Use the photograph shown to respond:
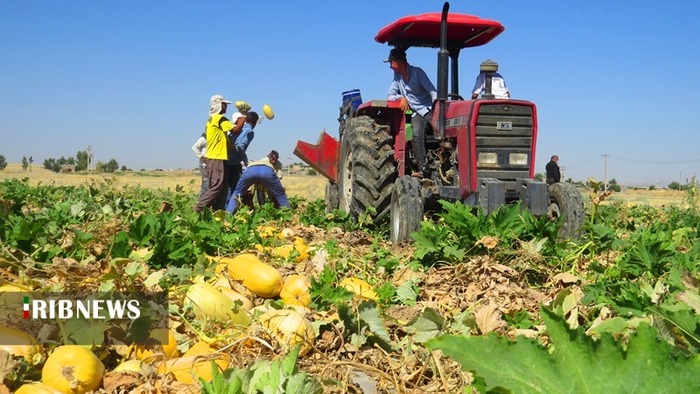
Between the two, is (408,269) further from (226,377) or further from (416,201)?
(226,377)

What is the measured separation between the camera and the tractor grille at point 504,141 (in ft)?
23.9

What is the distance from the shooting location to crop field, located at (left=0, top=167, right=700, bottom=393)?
1547 millimetres

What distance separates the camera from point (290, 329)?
3.08 meters

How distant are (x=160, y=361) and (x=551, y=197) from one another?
5.31m

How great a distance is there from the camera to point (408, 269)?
5031 millimetres

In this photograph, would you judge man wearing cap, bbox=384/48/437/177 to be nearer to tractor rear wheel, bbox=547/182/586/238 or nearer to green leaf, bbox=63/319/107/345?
tractor rear wheel, bbox=547/182/586/238

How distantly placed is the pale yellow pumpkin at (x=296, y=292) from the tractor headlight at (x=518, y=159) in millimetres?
4029

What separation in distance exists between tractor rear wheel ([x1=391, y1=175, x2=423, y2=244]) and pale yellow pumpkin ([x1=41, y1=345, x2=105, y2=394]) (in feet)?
14.9

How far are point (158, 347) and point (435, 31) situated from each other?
21.6 ft

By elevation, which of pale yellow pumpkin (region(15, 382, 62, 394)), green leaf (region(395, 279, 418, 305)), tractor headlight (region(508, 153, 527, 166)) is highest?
tractor headlight (region(508, 153, 527, 166))

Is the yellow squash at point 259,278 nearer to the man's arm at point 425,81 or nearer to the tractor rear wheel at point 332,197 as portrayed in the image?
the man's arm at point 425,81

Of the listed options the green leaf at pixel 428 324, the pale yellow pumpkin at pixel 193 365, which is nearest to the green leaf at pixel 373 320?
the green leaf at pixel 428 324

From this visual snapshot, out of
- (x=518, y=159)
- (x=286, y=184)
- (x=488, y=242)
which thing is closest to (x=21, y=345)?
(x=488, y=242)

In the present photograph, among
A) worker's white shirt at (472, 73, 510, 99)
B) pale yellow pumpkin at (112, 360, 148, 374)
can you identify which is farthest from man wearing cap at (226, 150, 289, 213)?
pale yellow pumpkin at (112, 360, 148, 374)
